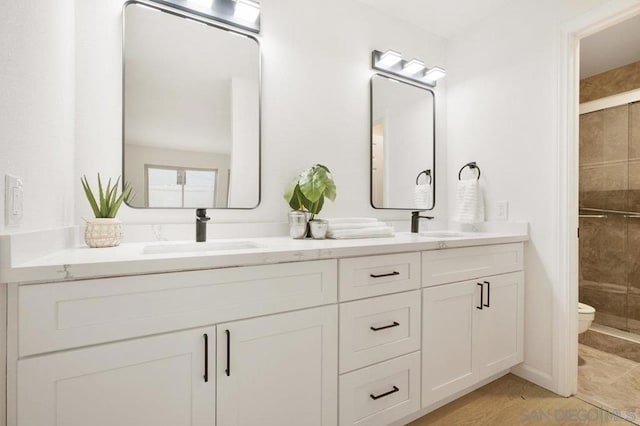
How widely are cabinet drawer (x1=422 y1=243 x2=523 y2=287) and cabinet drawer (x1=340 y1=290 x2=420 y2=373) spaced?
0.15 m

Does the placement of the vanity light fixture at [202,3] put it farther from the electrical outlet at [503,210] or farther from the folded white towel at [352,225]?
the electrical outlet at [503,210]

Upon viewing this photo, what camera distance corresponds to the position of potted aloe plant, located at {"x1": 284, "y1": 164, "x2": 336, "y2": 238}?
5.33 feet

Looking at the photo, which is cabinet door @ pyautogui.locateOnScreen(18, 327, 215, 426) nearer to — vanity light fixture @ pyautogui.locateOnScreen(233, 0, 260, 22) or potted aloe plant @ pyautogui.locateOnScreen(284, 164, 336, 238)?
potted aloe plant @ pyautogui.locateOnScreen(284, 164, 336, 238)

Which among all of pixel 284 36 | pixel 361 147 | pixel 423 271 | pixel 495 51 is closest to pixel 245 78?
pixel 284 36

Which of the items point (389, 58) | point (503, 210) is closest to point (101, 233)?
point (389, 58)

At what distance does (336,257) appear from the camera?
1.24 meters

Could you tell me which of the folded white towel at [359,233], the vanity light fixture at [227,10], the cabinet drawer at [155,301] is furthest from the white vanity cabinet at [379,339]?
the vanity light fixture at [227,10]

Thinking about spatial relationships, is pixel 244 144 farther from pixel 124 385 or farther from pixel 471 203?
pixel 471 203

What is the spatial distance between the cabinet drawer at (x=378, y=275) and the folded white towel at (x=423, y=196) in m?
0.93

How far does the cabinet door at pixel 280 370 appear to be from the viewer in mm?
1036

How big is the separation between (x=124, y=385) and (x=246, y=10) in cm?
170

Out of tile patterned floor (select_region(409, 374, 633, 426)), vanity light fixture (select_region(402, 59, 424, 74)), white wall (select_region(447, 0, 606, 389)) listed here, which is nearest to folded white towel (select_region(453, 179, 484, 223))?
white wall (select_region(447, 0, 606, 389))

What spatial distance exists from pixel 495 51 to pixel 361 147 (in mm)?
1125

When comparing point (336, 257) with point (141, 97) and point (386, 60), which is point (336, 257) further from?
point (386, 60)
